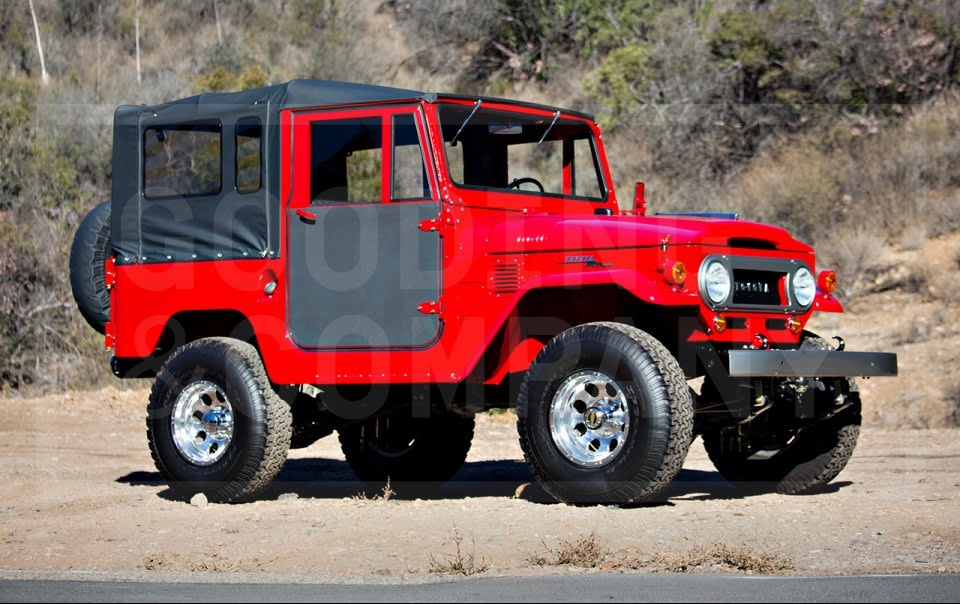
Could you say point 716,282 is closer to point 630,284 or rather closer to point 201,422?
point 630,284

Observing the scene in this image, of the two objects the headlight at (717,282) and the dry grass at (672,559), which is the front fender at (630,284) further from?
the dry grass at (672,559)

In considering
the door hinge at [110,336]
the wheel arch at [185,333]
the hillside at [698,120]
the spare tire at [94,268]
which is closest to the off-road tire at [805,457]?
the wheel arch at [185,333]

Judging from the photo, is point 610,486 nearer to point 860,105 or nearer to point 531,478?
point 531,478

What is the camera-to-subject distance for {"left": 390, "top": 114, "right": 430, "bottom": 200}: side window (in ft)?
30.8

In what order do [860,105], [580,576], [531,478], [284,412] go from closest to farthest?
1. [580,576]
2. [284,412]
3. [531,478]
4. [860,105]

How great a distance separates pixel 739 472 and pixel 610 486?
2.17 m

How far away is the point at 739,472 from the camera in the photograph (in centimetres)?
1028

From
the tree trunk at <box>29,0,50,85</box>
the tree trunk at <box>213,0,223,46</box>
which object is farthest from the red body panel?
the tree trunk at <box>213,0,223,46</box>

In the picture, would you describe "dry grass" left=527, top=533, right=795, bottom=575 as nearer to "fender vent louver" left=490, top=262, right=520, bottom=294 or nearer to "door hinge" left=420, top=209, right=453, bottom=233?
"fender vent louver" left=490, top=262, right=520, bottom=294

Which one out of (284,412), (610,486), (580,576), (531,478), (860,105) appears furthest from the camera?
(860,105)

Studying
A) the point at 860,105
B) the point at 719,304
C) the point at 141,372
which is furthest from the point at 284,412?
the point at 860,105

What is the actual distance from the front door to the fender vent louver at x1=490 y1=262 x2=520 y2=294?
15.0 inches

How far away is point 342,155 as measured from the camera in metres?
10.0

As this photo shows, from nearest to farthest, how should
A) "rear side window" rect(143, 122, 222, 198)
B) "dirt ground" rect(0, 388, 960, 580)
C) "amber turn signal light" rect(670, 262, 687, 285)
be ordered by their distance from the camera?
"dirt ground" rect(0, 388, 960, 580) < "amber turn signal light" rect(670, 262, 687, 285) < "rear side window" rect(143, 122, 222, 198)
